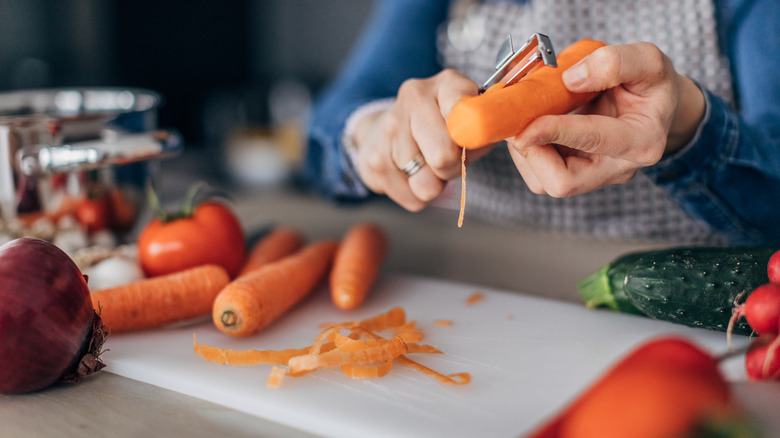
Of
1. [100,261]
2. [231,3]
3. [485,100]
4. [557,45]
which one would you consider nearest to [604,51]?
[485,100]

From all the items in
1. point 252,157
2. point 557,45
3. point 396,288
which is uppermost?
point 557,45

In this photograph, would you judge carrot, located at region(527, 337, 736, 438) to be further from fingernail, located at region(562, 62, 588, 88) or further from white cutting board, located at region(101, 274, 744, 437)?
fingernail, located at region(562, 62, 588, 88)

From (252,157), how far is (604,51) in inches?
89.1

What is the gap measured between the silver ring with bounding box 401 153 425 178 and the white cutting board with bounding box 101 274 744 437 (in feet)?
0.72

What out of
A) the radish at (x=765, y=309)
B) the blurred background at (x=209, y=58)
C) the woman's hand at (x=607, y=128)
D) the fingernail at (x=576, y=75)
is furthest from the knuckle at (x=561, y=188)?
the blurred background at (x=209, y=58)

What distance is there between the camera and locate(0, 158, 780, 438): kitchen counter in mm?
599

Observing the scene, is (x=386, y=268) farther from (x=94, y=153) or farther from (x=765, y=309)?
(x=765, y=309)

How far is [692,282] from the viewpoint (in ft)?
2.41

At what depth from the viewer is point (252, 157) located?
2715mm

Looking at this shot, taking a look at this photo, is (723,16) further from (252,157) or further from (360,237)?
(252,157)

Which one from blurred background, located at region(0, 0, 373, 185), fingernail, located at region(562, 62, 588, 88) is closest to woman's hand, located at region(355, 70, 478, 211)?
fingernail, located at region(562, 62, 588, 88)

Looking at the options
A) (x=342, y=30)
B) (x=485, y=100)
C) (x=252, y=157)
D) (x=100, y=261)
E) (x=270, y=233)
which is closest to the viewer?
(x=485, y=100)

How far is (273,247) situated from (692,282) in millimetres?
682

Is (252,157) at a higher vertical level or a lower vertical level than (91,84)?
lower
